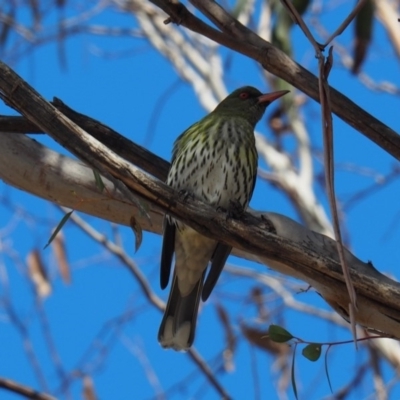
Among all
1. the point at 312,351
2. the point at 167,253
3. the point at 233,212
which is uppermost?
the point at 167,253

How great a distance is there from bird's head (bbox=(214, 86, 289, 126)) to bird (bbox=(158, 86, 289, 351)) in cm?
45

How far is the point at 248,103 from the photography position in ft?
14.9

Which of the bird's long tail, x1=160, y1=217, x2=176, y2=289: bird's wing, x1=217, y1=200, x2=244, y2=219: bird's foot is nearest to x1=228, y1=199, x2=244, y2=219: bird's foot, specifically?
x1=217, y1=200, x2=244, y2=219: bird's foot

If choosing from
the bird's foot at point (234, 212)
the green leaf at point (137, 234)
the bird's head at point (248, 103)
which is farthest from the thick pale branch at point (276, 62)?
the bird's head at point (248, 103)

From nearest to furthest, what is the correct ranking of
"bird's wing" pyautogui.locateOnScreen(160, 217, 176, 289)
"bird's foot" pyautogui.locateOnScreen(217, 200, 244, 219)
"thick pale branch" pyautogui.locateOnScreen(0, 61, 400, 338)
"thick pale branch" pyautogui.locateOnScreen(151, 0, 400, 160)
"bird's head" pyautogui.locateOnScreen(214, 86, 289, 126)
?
"thick pale branch" pyautogui.locateOnScreen(0, 61, 400, 338)
"bird's foot" pyautogui.locateOnScreen(217, 200, 244, 219)
"thick pale branch" pyautogui.locateOnScreen(151, 0, 400, 160)
"bird's wing" pyautogui.locateOnScreen(160, 217, 176, 289)
"bird's head" pyautogui.locateOnScreen(214, 86, 289, 126)

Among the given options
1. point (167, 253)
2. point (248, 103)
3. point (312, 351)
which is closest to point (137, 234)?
point (312, 351)

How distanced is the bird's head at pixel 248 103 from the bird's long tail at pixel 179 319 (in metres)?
0.92

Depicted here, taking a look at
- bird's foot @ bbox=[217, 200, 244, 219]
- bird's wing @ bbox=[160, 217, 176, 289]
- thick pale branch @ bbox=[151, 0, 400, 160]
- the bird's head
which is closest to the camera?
bird's foot @ bbox=[217, 200, 244, 219]

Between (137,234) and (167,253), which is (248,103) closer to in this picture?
(167,253)

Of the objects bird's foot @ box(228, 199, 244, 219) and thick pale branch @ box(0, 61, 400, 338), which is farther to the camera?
bird's foot @ box(228, 199, 244, 219)

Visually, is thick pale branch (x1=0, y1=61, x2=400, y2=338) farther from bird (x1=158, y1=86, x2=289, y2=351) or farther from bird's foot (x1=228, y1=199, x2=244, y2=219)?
bird (x1=158, y1=86, x2=289, y2=351)

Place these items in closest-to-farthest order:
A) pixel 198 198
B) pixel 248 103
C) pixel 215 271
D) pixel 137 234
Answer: pixel 137 234, pixel 215 271, pixel 198 198, pixel 248 103

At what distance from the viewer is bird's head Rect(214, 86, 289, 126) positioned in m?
4.46

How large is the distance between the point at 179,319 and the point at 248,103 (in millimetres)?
1255
